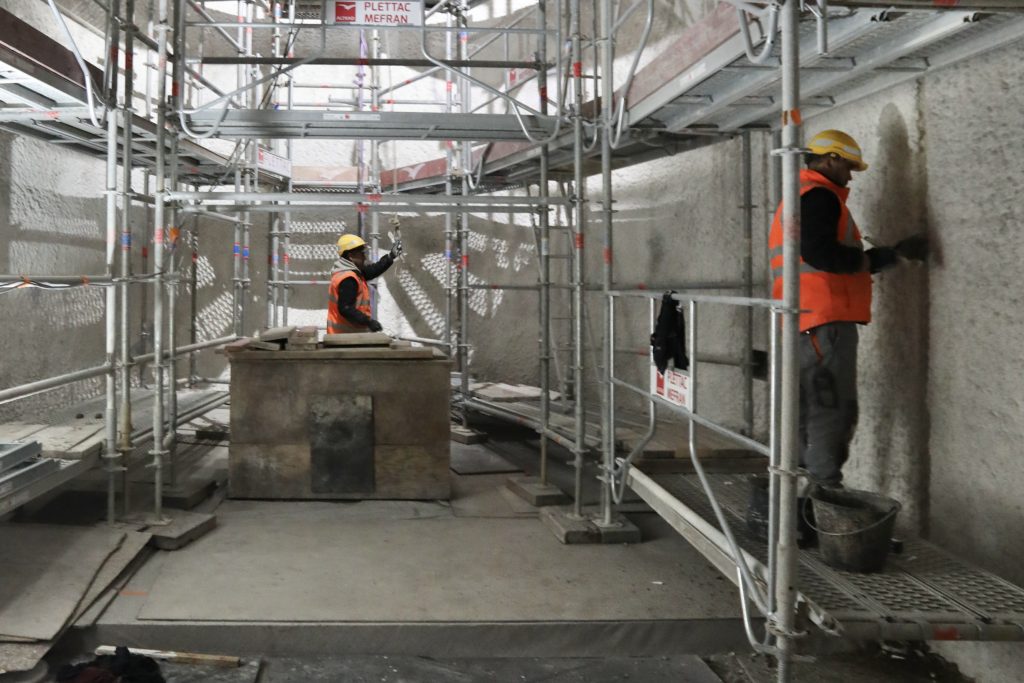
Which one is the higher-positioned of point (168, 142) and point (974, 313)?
point (168, 142)

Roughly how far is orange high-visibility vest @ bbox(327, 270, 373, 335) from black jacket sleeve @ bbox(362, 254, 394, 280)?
18 centimetres

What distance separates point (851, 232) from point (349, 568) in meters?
3.22

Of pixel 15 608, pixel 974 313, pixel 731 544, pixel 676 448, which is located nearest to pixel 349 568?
pixel 15 608

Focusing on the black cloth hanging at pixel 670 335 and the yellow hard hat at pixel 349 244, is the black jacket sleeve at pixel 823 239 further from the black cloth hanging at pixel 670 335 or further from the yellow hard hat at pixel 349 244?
the yellow hard hat at pixel 349 244

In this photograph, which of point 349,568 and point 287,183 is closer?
point 349,568

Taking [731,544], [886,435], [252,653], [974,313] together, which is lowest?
[252,653]

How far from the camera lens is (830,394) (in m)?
3.77

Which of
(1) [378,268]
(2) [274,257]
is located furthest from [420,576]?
(2) [274,257]

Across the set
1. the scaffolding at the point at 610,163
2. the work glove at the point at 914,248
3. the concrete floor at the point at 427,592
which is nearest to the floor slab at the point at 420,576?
the concrete floor at the point at 427,592

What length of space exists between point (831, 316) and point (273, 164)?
692cm

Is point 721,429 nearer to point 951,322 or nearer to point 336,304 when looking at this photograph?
point 951,322

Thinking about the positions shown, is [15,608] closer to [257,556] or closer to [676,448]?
[257,556]

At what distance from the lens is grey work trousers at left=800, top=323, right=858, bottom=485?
148 inches

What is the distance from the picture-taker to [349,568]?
15.4 ft
